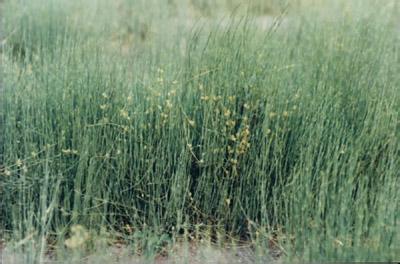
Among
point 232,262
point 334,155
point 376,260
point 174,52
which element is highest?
point 174,52

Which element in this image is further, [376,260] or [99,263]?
[99,263]

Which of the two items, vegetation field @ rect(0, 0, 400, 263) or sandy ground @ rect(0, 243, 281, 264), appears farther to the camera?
vegetation field @ rect(0, 0, 400, 263)

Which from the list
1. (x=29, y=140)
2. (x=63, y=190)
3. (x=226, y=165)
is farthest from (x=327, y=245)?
(x=29, y=140)

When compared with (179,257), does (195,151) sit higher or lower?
higher

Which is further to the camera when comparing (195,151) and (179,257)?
(195,151)

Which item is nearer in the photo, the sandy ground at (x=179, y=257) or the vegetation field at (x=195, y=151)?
the sandy ground at (x=179, y=257)

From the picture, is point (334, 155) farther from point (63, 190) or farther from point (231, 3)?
point (231, 3)

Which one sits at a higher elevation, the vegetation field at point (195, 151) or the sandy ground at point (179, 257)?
the vegetation field at point (195, 151)

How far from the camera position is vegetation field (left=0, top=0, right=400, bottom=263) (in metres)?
3.13

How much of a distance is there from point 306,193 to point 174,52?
1656 mm

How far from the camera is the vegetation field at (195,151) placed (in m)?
3.13

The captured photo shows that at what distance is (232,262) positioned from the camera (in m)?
3.17

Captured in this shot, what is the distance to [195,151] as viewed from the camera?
3564mm

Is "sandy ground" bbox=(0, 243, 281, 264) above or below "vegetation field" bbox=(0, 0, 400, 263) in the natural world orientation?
below
